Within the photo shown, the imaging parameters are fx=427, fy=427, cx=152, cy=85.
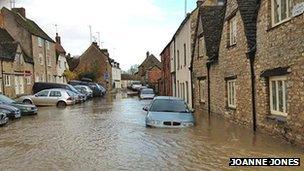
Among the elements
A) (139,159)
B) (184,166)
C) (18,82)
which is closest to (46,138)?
(139,159)

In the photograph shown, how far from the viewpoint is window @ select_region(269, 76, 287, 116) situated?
13.9 meters

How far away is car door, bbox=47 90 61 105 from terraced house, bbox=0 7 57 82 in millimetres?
15800

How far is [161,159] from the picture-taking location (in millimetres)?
11664

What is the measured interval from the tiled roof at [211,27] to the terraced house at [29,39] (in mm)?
29537

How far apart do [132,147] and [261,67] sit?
18.9 ft

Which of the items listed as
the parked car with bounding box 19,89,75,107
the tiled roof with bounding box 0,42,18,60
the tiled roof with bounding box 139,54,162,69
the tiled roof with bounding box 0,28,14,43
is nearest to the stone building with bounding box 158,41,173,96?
the parked car with bounding box 19,89,75,107

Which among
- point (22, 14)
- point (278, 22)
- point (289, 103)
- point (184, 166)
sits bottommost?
point (184, 166)

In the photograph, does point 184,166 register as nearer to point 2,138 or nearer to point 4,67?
point 2,138

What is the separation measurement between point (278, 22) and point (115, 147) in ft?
22.5

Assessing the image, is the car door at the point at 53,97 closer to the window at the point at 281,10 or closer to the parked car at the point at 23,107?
the parked car at the point at 23,107

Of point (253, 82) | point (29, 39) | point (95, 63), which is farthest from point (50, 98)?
point (95, 63)

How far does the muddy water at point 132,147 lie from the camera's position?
36.3 feet

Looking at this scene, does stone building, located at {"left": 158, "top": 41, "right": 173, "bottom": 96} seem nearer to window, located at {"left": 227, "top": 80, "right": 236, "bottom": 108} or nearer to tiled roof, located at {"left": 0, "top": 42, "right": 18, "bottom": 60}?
tiled roof, located at {"left": 0, "top": 42, "right": 18, "bottom": 60}

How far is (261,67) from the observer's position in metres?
15.8
